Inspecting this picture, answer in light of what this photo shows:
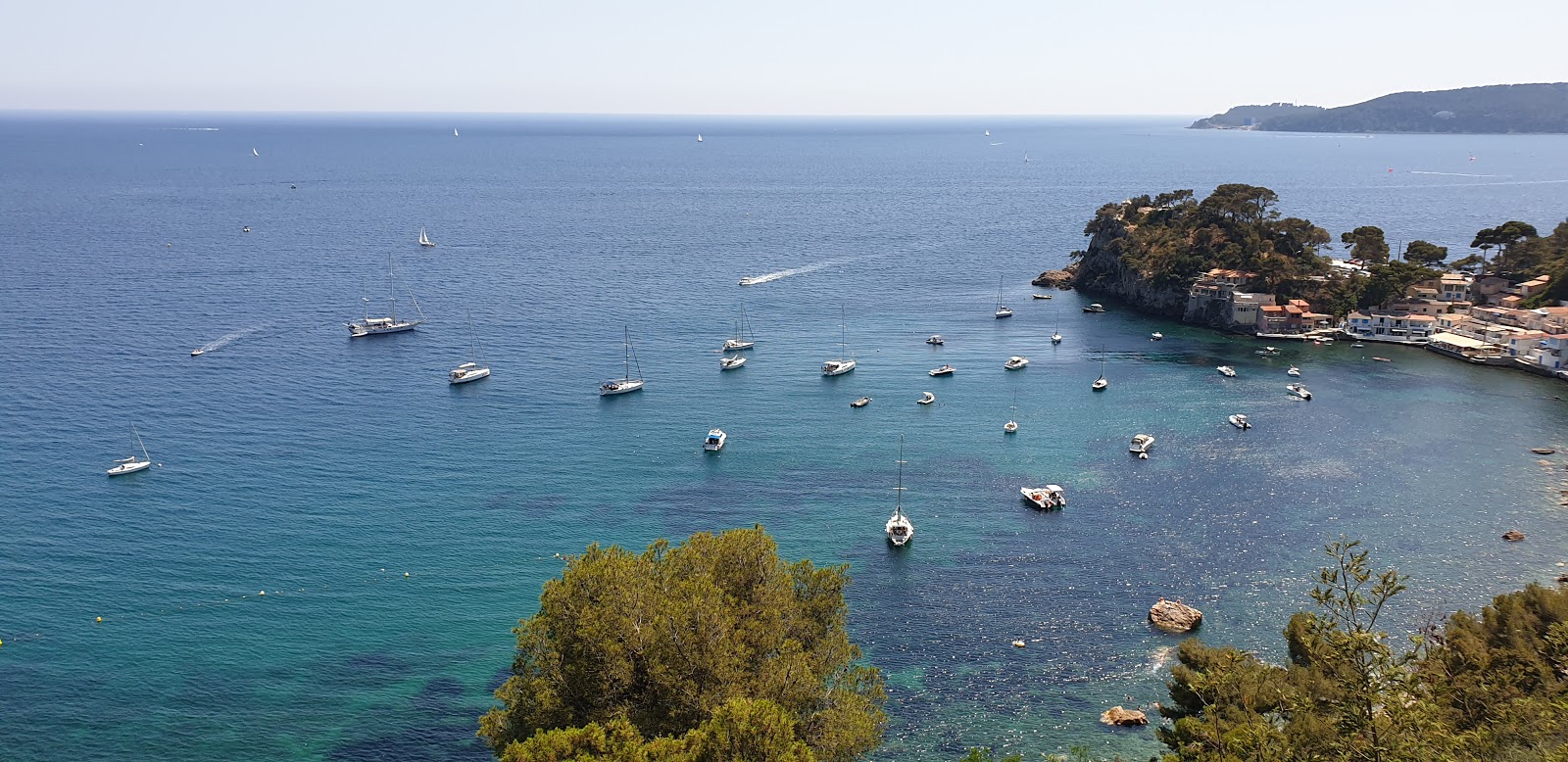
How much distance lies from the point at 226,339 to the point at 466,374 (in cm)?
2952

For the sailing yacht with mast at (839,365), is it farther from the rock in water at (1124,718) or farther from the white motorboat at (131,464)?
the rock in water at (1124,718)

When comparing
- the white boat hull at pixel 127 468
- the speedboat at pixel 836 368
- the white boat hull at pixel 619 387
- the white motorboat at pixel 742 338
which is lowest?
the white boat hull at pixel 127 468

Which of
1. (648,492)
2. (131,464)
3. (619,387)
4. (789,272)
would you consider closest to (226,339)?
(131,464)

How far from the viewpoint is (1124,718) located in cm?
4412

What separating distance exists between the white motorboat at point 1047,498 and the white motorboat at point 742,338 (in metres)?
41.8

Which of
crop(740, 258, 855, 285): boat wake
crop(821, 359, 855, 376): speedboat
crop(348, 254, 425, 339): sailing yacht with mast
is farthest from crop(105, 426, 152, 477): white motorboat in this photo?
crop(740, 258, 855, 285): boat wake

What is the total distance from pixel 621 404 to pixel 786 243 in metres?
87.9

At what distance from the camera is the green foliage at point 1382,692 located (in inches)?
863

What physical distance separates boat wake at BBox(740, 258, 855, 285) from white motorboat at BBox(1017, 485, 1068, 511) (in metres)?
74.4

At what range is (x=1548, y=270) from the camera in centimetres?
11356

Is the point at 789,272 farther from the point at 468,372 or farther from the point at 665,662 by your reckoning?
the point at 665,662

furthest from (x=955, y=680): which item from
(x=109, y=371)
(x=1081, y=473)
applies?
(x=109, y=371)

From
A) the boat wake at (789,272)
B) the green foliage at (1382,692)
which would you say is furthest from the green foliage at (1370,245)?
the green foliage at (1382,692)

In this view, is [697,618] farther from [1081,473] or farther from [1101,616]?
[1081,473]
